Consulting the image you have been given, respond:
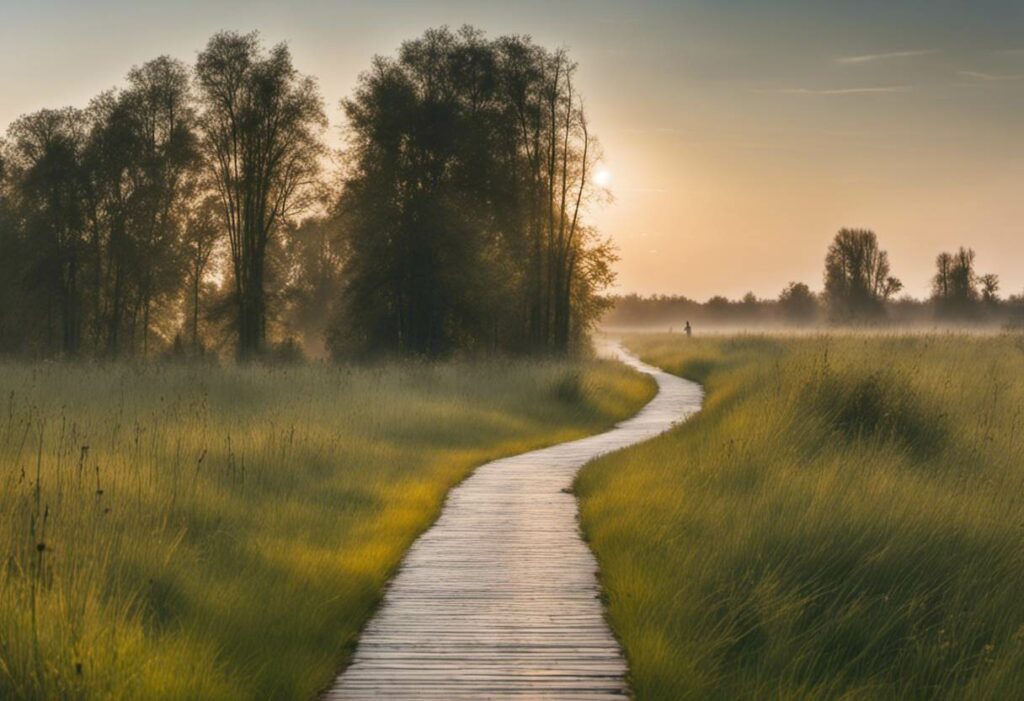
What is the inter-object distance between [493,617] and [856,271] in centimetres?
8569

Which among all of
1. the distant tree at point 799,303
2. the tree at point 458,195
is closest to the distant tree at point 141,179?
the tree at point 458,195

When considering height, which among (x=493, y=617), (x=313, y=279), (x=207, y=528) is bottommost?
(x=493, y=617)

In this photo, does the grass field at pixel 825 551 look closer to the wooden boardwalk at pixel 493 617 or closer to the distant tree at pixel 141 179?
the wooden boardwalk at pixel 493 617

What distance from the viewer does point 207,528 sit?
9.99 metres

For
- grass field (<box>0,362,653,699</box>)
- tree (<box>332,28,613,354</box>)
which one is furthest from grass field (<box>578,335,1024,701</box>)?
tree (<box>332,28,613,354</box>)

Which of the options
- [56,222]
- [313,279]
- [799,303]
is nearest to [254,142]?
[56,222]

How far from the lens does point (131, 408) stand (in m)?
17.8

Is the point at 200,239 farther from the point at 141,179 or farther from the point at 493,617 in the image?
the point at 493,617

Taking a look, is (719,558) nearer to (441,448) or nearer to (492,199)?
(441,448)

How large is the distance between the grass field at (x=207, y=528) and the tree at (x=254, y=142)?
743 inches

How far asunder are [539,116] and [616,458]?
2577cm

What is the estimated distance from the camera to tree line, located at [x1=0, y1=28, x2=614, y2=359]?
38219 mm

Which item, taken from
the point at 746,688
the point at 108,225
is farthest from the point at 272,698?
the point at 108,225

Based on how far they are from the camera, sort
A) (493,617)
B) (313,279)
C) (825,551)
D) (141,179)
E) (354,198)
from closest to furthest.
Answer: (493,617) < (825,551) < (354,198) < (141,179) < (313,279)
